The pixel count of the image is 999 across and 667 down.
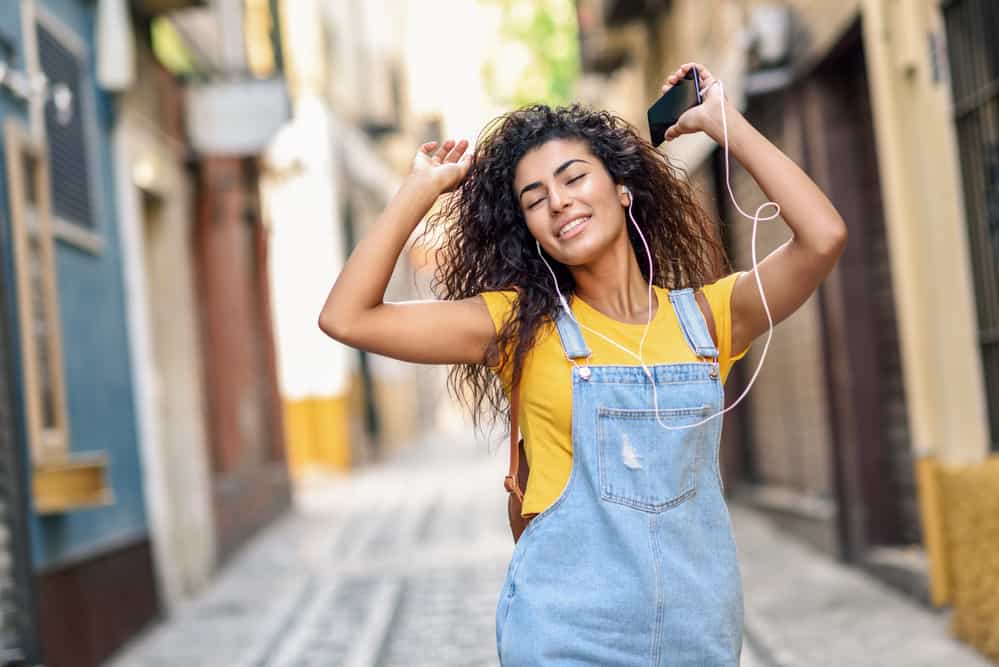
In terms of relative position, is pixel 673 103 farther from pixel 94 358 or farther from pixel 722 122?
pixel 94 358

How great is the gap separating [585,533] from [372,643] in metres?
5.48

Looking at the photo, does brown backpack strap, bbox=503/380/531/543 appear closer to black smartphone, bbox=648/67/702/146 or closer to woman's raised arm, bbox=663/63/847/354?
woman's raised arm, bbox=663/63/847/354

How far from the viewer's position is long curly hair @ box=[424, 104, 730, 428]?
118 inches

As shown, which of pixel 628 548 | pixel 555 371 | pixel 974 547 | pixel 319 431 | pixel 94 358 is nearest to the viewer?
pixel 628 548

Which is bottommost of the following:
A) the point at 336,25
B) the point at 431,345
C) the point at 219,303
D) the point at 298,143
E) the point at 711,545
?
the point at 711,545

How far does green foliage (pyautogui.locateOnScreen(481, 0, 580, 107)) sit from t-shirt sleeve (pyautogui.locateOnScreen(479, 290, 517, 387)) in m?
30.2

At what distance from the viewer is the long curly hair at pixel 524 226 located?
300 cm

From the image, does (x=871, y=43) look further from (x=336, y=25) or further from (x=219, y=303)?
(x=336, y=25)

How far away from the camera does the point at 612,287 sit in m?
2.97

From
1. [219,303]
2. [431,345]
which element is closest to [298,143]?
[219,303]

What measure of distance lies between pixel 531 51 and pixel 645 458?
31148 mm

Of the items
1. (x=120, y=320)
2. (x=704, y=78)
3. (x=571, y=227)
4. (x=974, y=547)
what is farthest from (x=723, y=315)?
(x=120, y=320)

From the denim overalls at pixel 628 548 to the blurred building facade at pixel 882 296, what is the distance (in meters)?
1.36

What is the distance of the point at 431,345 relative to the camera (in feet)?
9.46
